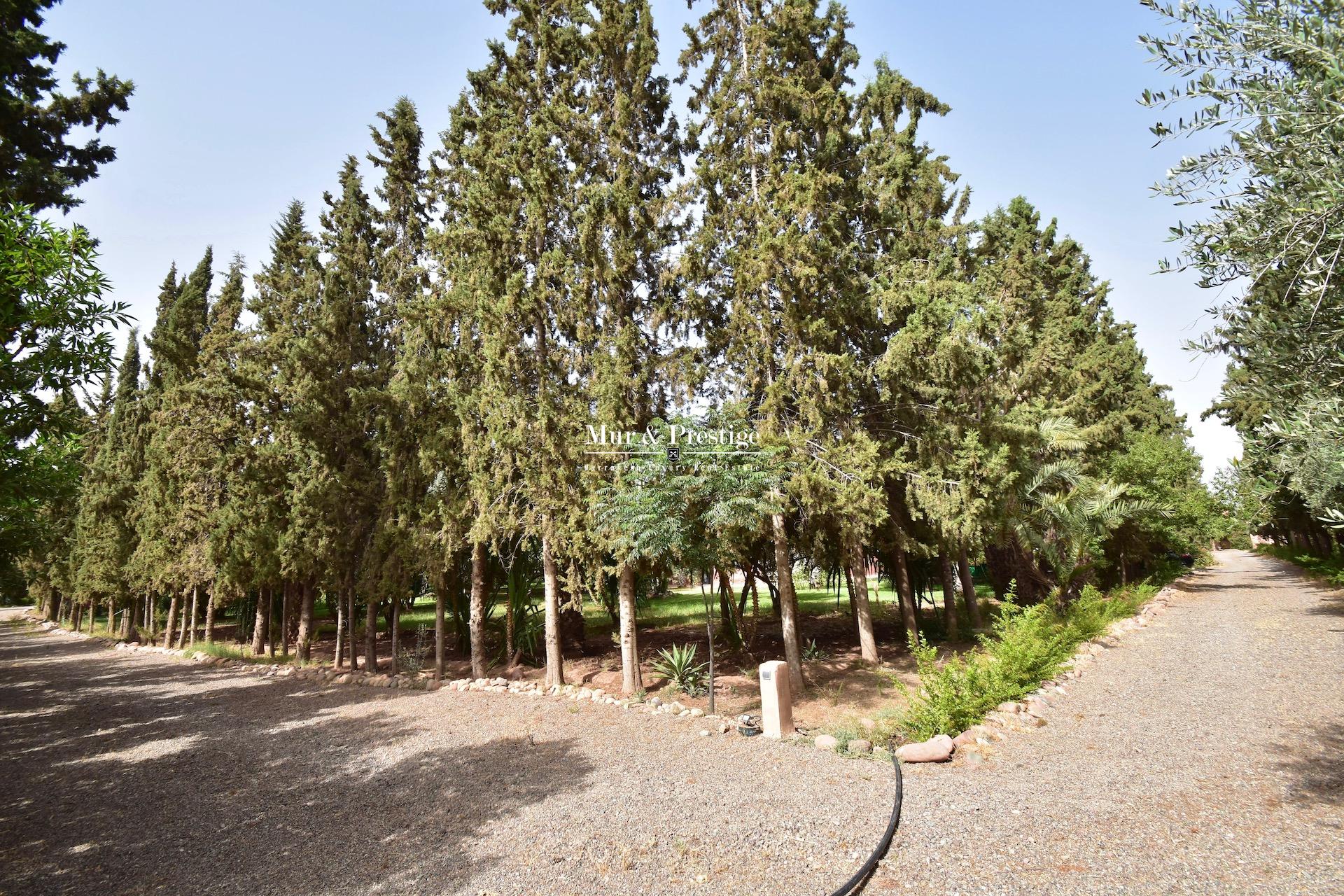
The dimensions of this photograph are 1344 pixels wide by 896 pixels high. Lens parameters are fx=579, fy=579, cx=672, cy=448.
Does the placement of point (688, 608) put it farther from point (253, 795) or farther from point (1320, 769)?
point (1320, 769)

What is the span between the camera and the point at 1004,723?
7887mm

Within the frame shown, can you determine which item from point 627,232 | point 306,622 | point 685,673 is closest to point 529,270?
point 627,232

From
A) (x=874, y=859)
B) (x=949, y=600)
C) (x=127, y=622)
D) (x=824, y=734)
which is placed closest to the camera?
(x=874, y=859)

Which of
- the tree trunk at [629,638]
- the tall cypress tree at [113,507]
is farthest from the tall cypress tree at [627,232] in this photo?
the tall cypress tree at [113,507]

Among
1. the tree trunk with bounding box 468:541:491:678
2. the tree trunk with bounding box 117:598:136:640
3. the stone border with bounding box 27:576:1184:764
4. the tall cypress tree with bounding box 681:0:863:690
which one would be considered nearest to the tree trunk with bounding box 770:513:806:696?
the tall cypress tree with bounding box 681:0:863:690

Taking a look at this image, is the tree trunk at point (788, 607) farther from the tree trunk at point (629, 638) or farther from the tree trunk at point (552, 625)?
the tree trunk at point (552, 625)

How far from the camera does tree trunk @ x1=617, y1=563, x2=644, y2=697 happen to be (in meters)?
11.3

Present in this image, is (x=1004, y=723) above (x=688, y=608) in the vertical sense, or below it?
above

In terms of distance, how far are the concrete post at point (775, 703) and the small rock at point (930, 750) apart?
166 cm

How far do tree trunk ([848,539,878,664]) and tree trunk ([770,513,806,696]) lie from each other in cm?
155

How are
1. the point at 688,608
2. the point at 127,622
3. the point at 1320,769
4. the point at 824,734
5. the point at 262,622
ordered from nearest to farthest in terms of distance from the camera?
1. the point at 1320,769
2. the point at 824,734
3. the point at 262,622
4. the point at 688,608
5. the point at 127,622

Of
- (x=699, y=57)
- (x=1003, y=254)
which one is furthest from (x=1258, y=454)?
(x=1003, y=254)

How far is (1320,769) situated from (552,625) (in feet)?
35.9

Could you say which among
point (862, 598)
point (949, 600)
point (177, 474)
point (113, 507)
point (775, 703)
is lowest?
point (775, 703)
